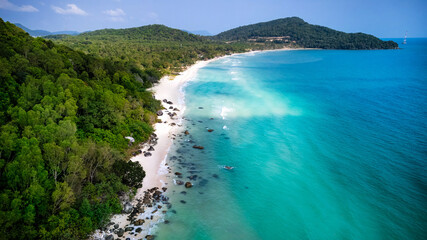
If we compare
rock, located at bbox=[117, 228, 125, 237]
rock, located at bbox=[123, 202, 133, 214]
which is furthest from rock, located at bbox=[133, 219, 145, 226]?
rock, located at bbox=[123, 202, 133, 214]

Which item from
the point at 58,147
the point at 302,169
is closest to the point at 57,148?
the point at 58,147

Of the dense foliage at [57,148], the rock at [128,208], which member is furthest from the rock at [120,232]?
the rock at [128,208]

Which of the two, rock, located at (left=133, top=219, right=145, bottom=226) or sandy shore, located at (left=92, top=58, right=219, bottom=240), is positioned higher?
sandy shore, located at (left=92, top=58, right=219, bottom=240)

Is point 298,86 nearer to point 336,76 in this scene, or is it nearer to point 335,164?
point 336,76

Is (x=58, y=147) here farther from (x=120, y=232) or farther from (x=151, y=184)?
(x=151, y=184)

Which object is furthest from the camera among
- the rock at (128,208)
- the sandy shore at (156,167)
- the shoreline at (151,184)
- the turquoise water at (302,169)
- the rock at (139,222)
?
the turquoise water at (302,169)

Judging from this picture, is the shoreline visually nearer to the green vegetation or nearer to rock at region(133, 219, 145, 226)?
rock at region(133, 219, 145, 226)

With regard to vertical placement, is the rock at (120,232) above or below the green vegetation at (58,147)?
below

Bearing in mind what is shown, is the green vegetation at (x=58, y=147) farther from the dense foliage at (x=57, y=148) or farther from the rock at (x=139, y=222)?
the rock at (x=139, y=222)
